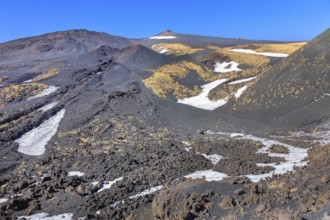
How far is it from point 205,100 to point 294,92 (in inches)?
395

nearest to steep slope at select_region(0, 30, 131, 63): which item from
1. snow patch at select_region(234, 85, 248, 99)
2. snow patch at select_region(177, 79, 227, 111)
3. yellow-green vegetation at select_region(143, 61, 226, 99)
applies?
yellow-green vegetation at select_region(143, 61, 226, 99)

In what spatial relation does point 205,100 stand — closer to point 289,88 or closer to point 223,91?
point 223,91

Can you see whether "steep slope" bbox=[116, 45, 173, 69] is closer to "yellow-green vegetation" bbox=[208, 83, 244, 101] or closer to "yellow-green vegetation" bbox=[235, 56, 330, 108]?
"yellow-green vegetation" bbox=[208, 83, 244, 101]

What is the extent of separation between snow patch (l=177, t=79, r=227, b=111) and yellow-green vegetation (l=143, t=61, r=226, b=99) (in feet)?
2.83

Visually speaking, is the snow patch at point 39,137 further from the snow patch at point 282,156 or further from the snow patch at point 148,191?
the snow patch at point 282,156

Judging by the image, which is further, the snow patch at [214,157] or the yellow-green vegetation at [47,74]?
the yellow-green vegetation at [47,74]

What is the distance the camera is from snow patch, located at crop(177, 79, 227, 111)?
37.4 metres

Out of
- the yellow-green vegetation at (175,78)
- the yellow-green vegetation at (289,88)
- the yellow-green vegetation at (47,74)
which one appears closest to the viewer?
the yellow-green vegetation at (289,88)

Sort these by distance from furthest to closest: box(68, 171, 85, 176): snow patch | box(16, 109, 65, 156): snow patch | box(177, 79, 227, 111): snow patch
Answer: box(177, 79, 227, 111): snow patch → box(16, 109, 65, 156): snow patch → box(68, 171, 85, 176): snow patch

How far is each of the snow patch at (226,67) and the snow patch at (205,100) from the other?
650 cm

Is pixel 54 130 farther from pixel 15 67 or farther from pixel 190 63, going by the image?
pixel 15 67

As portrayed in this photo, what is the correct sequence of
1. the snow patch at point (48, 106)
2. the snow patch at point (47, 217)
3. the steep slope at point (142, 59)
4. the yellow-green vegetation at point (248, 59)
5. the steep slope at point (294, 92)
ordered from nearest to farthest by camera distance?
the snow patch at point (47, 217) < the steep slope at point (294, 92) < the snow patch at point (48, 106) < the yellow-green vegetation at point (248, 59) < the steep slope at point (142, 59)

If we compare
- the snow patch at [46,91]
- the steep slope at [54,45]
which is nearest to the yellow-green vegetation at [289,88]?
the snow patch at [46,91]

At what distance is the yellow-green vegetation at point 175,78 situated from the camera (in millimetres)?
42537
